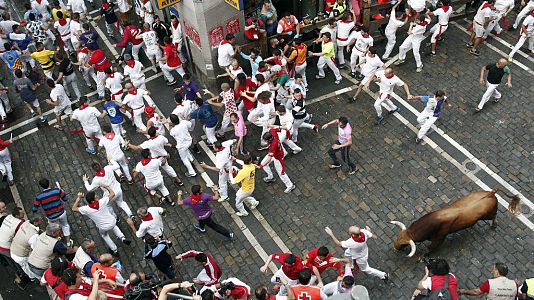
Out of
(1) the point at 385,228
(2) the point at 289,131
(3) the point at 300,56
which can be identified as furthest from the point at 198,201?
(3) the point at 300,56

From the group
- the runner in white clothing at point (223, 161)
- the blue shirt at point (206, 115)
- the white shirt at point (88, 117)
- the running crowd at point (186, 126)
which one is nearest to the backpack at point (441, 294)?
the running crowd at point (186, 126)

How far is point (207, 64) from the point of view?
1533cm

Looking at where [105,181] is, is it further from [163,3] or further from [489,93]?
[489,93]

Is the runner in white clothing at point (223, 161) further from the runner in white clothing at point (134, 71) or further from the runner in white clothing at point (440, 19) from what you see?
the runner in white clothing at point (440, 19)

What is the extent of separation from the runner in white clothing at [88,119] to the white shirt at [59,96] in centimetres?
129

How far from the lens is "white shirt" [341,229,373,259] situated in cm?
955

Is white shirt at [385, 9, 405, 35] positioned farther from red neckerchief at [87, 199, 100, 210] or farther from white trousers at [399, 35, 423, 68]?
red neckerchief at [87, 199, 100, 210]

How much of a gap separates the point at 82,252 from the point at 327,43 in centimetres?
893

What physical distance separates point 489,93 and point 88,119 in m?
10.7

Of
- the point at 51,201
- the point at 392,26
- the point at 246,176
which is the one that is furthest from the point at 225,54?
the point at 51,201

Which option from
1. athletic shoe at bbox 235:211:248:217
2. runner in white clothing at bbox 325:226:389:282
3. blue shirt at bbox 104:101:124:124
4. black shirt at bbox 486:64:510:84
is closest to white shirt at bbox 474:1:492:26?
black shirt at bbox 486:64:510:84

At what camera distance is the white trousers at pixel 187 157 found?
41.3 feet

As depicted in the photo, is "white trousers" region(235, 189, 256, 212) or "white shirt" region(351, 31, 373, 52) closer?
"white trousers" region(235, 189, 256, 212)

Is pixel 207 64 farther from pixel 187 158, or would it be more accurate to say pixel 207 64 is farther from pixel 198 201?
pixel 198 201
